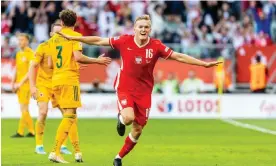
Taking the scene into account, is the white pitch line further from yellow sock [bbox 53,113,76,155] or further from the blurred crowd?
yellow sock [bbox 53,113,76,155]

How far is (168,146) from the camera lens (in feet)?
55.7

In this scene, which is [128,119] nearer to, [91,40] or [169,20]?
[91,40]

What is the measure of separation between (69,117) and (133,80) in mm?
1318

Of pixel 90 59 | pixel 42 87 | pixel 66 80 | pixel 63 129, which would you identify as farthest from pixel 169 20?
pixel 90 59

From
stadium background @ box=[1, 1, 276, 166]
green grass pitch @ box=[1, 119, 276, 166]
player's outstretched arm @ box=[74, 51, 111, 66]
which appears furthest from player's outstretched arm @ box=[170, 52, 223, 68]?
stadium background @ box=[1, 1, 276, 166]

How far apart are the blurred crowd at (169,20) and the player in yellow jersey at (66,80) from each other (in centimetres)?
1636

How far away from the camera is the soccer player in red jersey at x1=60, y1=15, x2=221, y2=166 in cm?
1198

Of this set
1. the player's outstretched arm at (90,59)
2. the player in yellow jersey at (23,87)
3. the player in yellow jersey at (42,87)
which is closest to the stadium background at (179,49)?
the player in yellow jersey at (23,87)

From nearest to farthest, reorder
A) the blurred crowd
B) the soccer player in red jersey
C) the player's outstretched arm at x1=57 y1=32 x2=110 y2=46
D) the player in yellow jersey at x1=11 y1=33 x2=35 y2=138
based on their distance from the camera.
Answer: the player's outstretched arm at x1=57 y1=32 x2=110 y2=46, the soccer player in red jersey, the player in yellow jersey at x1=11 y1=33 x2=35 y2=138, the blurred crowd

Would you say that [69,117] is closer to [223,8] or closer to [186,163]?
[186,163]

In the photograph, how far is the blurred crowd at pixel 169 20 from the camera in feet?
99.2

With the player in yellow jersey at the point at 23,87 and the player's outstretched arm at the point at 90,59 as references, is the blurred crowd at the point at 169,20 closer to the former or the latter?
the player in yellow jersey at the point at 23,87

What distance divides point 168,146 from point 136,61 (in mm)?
5214

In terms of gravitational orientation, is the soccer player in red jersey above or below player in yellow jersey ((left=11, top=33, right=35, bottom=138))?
above
